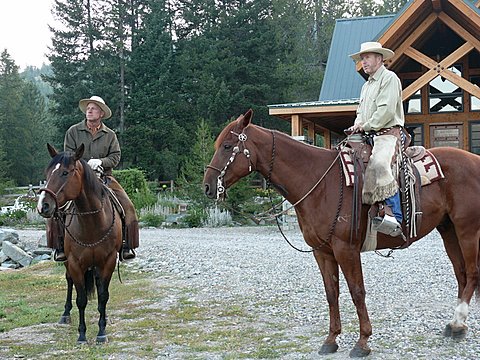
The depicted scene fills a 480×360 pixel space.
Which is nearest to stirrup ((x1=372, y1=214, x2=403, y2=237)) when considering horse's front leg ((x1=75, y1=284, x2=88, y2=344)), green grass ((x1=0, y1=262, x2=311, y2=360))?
green grass ((x1=0, y1=262, x2=311, y2=360))

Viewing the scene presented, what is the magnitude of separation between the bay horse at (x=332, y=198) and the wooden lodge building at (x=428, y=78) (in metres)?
10.9

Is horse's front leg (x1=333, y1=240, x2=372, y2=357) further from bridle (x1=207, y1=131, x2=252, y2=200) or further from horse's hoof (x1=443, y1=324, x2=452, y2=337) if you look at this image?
bridle (x1=207, y1=131, x2=252, y2=200)

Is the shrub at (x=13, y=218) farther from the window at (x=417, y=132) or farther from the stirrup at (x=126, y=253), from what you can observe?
the stirrup at (x=126, y=253)

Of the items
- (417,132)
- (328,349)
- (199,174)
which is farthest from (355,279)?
(199,174)

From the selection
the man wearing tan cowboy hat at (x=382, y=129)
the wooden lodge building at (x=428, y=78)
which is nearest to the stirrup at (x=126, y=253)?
the man wearing tan cowboy hat at (x=382, y=129)

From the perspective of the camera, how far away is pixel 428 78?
17.0 m

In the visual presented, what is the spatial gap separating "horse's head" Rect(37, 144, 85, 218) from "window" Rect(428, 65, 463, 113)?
15.6m

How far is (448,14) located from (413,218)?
13.5 meters

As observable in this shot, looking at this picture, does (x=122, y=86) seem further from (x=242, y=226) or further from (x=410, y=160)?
(x=410, y=160)

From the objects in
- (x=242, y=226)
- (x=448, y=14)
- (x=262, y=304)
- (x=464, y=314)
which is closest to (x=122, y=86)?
(x=242, y=226)

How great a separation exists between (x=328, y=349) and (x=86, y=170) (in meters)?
3.25

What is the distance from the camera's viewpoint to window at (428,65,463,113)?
63.2 ft

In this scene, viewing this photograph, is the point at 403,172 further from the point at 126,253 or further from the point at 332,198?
the point at 126,253

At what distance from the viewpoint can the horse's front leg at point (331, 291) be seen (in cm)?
579
